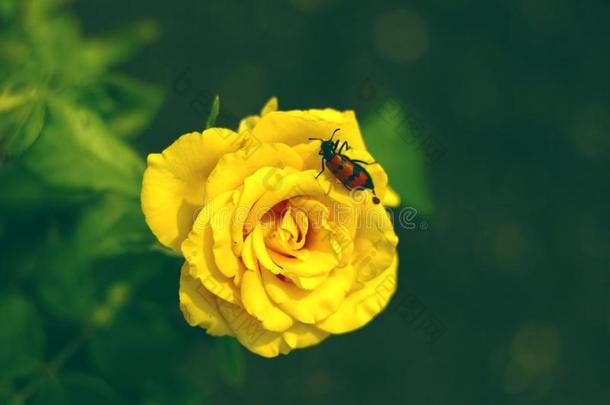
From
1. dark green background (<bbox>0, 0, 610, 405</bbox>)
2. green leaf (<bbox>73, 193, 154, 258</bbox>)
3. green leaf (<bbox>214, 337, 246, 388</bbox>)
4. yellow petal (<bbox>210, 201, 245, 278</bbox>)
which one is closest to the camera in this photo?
yellow petal (<bbox>210, 201, 245, 278</bbox>)

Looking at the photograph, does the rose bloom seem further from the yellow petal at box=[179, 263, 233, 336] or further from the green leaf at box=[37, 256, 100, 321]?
the green leaf at box=[37, 256, 100, 321]

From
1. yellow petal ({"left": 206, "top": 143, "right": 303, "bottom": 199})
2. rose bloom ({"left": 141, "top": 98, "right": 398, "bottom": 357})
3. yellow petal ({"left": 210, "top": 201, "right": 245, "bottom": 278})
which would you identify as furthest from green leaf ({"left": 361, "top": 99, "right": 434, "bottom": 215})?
yellow petal ({"left": 210, "top": 201, "right": 245, "bottom": 278})

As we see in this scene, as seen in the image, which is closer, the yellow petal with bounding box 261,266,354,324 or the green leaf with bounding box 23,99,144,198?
the yellow petal with bounding box 261,266,354,324

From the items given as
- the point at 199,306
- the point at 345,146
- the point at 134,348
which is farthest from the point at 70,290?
the point at 345,146

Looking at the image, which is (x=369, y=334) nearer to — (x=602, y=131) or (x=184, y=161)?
(x=602, y=131)

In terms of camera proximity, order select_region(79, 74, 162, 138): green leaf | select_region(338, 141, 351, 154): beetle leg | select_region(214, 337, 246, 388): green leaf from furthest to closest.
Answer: select_region(79, 74, 162, 138): green leaf
select_region(214, 337, 246, 388): green leaf
select_region(338, 141, 351, 154): beetle leg
